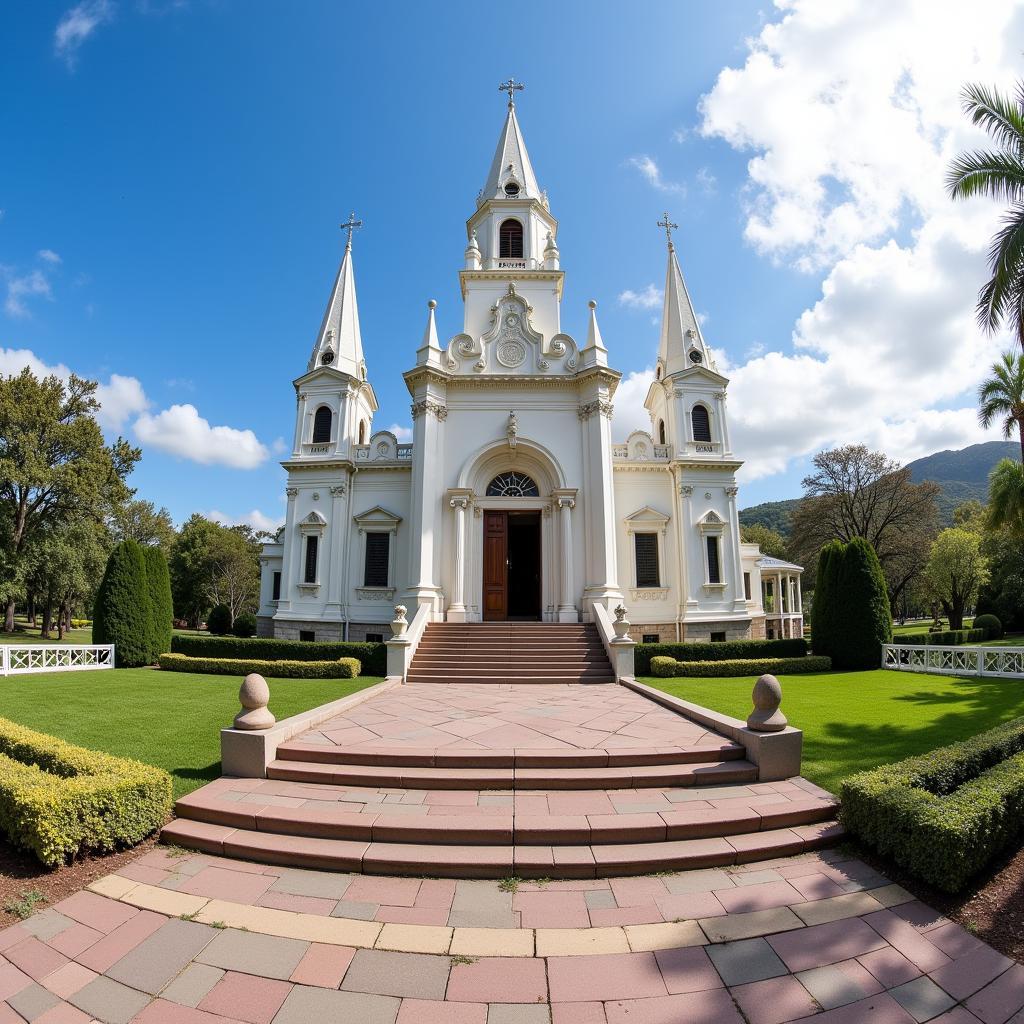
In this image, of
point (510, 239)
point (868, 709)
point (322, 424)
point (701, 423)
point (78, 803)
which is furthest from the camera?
point (510, 239)

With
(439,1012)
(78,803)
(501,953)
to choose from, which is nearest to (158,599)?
(78,803)

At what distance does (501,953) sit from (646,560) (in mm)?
18674

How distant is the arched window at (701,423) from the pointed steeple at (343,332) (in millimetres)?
15064

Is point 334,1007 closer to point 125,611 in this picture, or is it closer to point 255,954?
point 255,954

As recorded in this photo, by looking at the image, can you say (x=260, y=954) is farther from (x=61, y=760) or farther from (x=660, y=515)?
(x=660, y=515)

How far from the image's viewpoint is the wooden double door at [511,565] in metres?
19.1

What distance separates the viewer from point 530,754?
6270 millimetres

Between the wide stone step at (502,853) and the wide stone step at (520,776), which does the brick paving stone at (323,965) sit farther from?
the wide stone step at (520,776)

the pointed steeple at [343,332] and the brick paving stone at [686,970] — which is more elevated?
the pointed steeple at [343,332]

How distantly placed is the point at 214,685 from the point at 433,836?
11.1m

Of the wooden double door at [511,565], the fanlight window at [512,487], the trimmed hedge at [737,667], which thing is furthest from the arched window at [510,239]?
the trimmed hedge at [737,667]

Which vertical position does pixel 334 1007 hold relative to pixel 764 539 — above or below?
below

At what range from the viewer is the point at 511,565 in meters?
21.1

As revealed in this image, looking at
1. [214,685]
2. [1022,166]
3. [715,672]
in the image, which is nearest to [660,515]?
[715,672]
